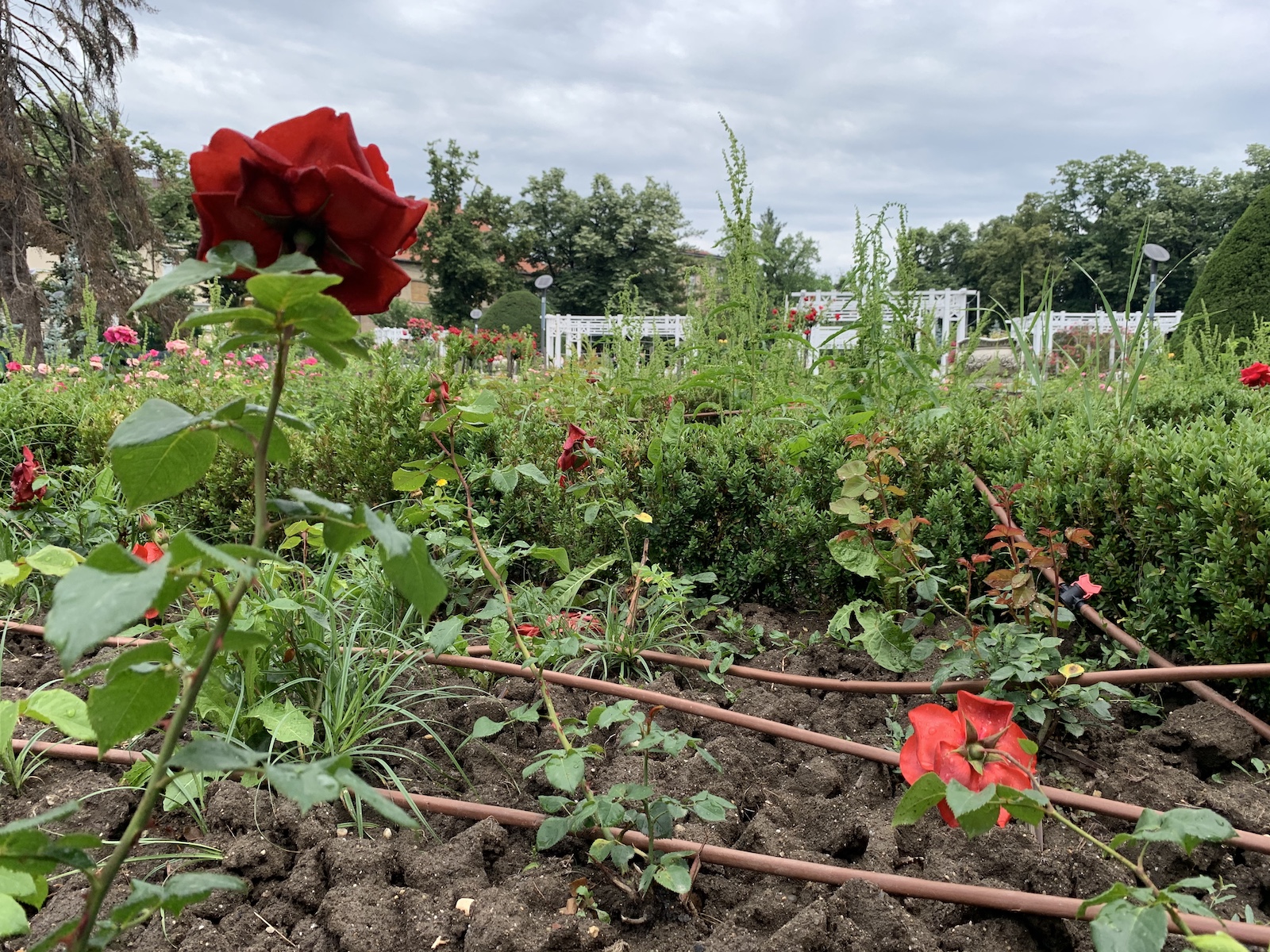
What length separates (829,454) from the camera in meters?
2.26

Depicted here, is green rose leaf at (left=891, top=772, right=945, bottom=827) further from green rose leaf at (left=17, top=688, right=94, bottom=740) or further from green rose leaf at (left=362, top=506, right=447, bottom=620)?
green rose leaf at (left=17, top=688, right=94, bottom=740)

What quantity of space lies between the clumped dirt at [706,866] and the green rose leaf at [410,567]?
0.68 metres

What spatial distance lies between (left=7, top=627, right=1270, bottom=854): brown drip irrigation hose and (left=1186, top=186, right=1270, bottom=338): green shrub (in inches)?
287

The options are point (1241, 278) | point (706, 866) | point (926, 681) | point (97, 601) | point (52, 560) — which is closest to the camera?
point (97, 601)

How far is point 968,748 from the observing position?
940 mm

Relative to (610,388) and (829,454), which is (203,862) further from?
(610,388)

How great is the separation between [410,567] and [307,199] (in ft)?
1.02

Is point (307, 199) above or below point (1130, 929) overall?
above

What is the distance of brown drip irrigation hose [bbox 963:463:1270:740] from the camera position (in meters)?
1.62

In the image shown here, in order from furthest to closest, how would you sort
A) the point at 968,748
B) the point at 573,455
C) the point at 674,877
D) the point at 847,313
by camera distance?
the point at 847,313
the point at 573,455
the point at 674,877
the point at 968,748

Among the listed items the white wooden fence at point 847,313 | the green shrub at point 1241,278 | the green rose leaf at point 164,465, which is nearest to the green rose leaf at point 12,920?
the green rose leaf at point 164,465

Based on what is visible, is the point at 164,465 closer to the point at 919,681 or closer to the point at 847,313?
the point at 919,681

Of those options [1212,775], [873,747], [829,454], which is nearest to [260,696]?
[873,747]

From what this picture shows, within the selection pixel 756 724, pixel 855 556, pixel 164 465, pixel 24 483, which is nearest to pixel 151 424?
pixel 164 465
